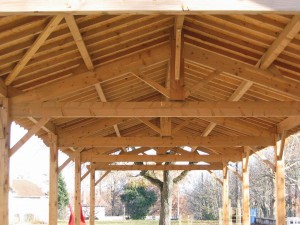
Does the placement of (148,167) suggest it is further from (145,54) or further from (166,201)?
(145,54)

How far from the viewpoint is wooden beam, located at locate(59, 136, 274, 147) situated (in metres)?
11.2

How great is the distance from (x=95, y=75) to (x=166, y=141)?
4.23m

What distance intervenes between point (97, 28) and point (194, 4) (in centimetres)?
308

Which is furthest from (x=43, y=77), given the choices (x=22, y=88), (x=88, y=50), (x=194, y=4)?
(x=194, y=4)

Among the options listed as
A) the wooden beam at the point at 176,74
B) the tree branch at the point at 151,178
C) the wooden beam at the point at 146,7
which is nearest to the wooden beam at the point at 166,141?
the wooden beam at the point at 176,74

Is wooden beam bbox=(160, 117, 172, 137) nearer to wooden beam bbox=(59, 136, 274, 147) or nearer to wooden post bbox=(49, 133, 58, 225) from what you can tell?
wooden beam bbox=(59, 136, 274, 147)

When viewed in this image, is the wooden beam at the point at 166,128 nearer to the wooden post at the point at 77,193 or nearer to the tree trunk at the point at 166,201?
the wooden post at the point at 77,193

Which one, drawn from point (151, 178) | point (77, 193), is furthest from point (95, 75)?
point (151, 178)

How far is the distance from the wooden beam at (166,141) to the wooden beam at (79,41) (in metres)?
3.58

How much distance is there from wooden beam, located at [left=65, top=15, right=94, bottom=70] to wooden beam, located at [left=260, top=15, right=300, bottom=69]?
8.31 feet

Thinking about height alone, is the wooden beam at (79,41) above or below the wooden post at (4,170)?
above

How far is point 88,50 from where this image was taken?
7.45 m

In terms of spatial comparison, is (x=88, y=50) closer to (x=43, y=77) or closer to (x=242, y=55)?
(x=43, y=77)

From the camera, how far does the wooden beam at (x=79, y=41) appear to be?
20.0 ft
